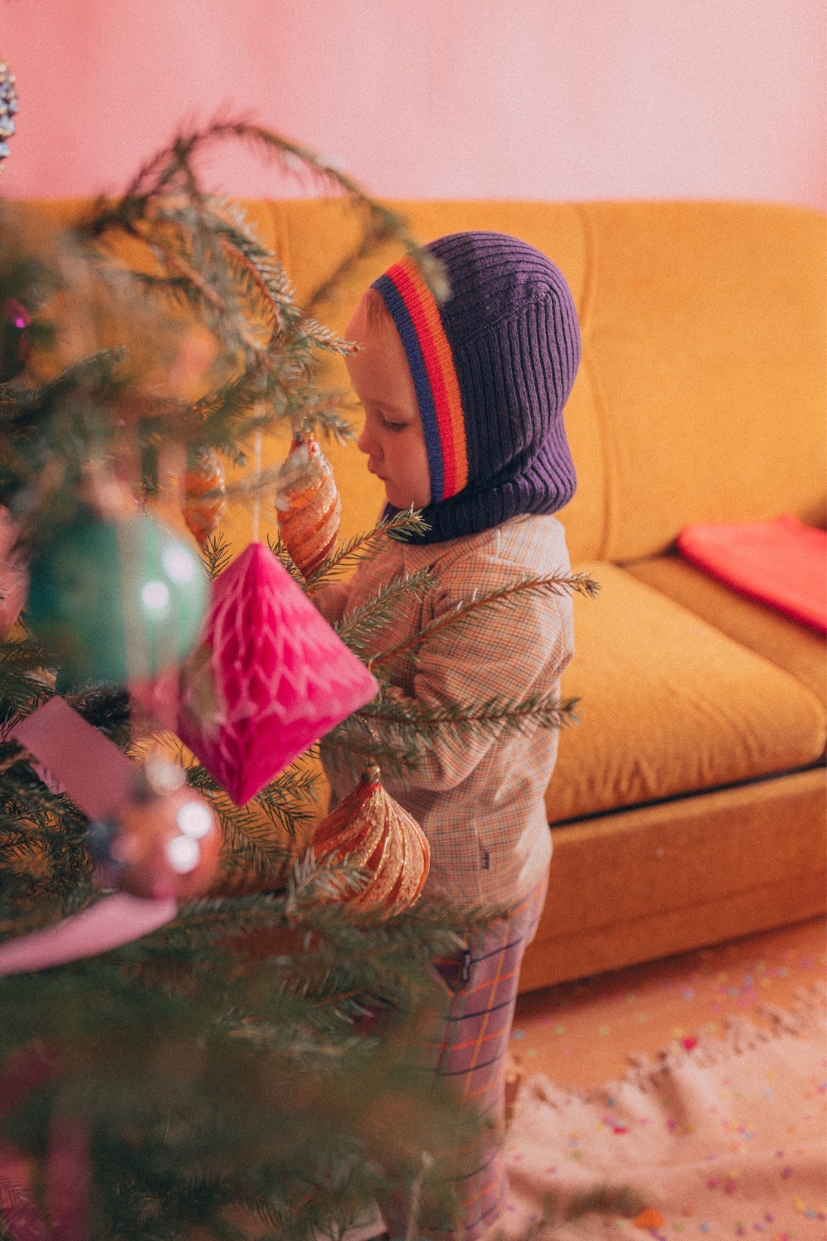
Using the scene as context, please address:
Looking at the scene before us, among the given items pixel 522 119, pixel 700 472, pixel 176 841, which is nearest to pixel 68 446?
pixel 176 841

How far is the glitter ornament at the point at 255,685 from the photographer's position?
0.38m

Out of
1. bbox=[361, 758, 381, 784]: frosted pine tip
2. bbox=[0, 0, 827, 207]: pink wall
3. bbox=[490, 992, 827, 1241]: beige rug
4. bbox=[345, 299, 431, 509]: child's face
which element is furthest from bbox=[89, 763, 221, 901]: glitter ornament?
bbox=[0, 0, 827, 207]: pink wall

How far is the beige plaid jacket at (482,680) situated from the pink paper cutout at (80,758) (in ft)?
1.01

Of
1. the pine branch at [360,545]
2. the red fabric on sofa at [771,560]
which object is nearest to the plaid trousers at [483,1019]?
the pine branch at [360,545]

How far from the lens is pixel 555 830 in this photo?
4.31 ft

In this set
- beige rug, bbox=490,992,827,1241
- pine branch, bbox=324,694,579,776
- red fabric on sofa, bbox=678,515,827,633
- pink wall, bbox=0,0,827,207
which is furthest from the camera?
red fabric on sofa, bbox=678,515,827,633

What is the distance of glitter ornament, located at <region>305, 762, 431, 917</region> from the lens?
54cm

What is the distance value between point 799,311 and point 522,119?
730 millimetres

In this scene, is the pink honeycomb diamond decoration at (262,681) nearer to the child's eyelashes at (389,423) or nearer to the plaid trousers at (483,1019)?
the child's eyelashes at (389,423)

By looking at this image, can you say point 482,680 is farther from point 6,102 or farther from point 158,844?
point 6,102

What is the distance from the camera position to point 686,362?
1.91m

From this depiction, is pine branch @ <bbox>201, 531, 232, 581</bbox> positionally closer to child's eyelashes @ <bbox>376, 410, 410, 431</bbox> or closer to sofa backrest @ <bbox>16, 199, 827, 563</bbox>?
child's eyelashes @ <bbox>376, 410, 410, 431</bbox>

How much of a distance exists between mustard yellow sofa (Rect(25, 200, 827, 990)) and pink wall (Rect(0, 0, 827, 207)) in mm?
242

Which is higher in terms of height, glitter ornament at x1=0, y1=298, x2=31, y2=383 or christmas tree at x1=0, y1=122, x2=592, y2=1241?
glitter ornament at x1=0, y1=298, x2=31, y2=383
